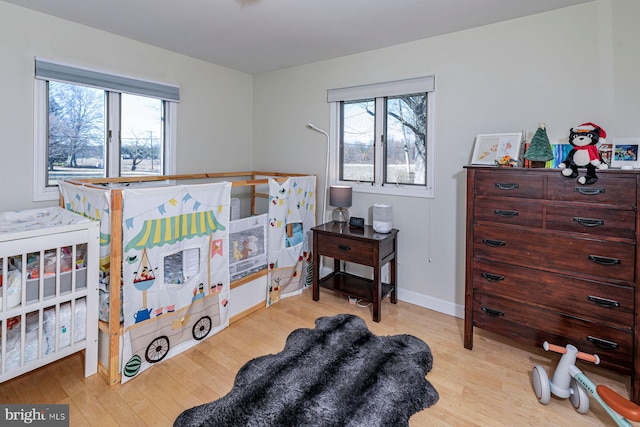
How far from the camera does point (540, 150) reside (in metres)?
2.02

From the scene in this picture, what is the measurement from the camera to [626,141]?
1.93 metres

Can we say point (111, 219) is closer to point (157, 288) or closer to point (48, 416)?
point (157, 288)

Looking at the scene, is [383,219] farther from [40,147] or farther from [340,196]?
[40,147]

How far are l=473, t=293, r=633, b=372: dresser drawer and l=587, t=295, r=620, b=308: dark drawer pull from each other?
12cm

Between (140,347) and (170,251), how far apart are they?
22.7 inches

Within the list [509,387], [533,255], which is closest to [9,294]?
[509,387]

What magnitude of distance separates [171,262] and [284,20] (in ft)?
6.16

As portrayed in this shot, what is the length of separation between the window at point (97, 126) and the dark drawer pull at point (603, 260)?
3317 millimetres

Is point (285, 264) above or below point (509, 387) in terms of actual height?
above

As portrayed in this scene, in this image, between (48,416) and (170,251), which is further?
(170,251)

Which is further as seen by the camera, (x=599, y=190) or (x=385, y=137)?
(x=385, y=137)

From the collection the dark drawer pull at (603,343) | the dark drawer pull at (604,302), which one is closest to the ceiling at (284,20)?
the dark drawer pull at (604,302)

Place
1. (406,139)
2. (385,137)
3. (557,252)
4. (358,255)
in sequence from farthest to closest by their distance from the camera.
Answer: (385,137) → (406,139) → (358,255) → (557,252)

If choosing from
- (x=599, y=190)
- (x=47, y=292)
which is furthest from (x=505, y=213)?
(x=47, y=292)
